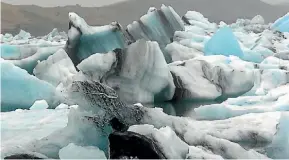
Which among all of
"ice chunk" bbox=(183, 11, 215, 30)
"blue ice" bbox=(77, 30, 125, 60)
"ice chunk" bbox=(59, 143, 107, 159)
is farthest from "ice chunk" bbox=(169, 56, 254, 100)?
"ice chunk" bbox=(183, 11, 215, 30)

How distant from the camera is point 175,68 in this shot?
6777 millimetres

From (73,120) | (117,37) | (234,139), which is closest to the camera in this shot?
(73,120)

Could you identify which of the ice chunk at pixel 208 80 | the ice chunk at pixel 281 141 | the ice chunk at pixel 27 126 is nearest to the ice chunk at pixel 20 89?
the ice chunk at pixel 27 126

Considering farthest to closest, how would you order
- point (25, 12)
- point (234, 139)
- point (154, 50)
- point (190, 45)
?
point (25, 12)
point (190, 45)
point (154, 50)
point (234, 139)

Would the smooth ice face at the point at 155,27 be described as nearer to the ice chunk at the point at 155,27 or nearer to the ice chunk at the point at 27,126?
the ice chunk at the point at 155,27

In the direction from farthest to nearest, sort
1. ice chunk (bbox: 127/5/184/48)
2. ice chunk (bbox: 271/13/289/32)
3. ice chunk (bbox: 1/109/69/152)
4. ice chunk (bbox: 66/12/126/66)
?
1. ice chunk (bbox: 271/13/289/32)
2. ice chunk (bbox: 127/5/184/48)
3. ice chunk (bbox: 66/12/126/66)
4. ice chunk (bbox: 1/109/69/152)

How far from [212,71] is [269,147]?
394cm

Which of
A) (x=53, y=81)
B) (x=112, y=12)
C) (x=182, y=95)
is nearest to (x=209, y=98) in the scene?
(x=182, y=95)

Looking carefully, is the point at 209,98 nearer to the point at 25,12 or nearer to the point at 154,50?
the point at 154,50

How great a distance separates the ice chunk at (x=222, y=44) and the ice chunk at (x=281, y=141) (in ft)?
21.8

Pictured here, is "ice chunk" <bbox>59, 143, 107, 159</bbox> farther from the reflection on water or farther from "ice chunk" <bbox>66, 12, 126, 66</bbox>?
"ice chunk" <bbox>66, 12, 126, 66</bbox>

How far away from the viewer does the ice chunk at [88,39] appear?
781cm

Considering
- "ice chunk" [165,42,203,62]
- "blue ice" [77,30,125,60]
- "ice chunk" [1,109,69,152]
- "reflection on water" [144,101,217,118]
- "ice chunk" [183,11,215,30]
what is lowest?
"reflection on water" [144,101,217,118]

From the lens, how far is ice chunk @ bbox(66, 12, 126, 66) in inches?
308
